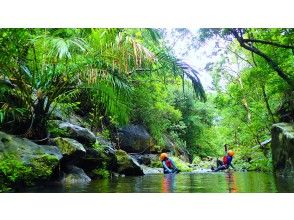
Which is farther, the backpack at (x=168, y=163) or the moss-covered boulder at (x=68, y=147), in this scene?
the backpack at (x=168, y=163)

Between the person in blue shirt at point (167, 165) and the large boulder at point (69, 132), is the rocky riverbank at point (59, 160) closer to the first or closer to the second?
the large boulder at point (69, 132)

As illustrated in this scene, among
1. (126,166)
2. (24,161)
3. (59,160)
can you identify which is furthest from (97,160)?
(24,161)

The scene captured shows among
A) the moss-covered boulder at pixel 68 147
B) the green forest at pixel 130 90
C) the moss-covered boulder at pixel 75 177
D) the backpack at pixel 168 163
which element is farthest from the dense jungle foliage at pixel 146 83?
the backpack at pixel 168 163

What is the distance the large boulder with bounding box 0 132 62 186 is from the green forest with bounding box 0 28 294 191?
0.06 ft

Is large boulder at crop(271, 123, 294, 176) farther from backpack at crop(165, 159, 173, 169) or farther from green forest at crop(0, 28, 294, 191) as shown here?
backpack at crop(165, 159, 173, 169)

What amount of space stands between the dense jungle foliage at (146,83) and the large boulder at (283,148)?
0.95 metres

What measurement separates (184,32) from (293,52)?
2519 mm

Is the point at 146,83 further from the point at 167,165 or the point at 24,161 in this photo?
the point at 24,161

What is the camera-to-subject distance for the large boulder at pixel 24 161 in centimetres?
569

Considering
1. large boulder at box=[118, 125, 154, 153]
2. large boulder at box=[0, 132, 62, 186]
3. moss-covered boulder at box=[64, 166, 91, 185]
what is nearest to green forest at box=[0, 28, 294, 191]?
large boulder at box=[0, 132, 62, 186]

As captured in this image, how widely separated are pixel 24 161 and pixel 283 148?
5476 mm

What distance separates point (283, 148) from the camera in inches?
340
